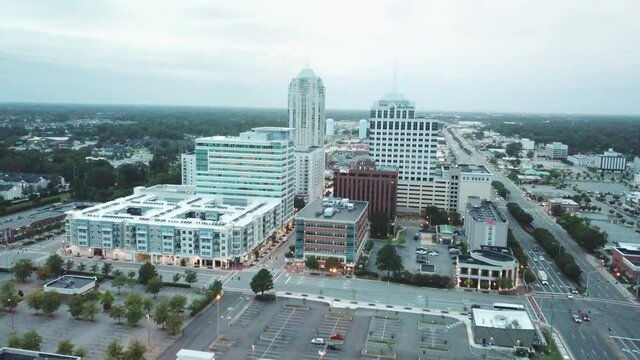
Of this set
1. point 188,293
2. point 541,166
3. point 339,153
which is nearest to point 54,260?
point 188,293

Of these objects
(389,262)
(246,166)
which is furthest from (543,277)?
(246,166)

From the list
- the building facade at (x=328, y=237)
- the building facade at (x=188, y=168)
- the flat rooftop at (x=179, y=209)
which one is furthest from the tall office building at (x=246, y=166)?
the building facade at (x=188, y=168)

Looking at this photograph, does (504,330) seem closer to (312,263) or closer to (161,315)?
(312,263)

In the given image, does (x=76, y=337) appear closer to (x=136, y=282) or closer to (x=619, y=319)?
(x=136, y=282)

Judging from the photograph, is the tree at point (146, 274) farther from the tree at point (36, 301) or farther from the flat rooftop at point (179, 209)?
the tree at point (36, 301)

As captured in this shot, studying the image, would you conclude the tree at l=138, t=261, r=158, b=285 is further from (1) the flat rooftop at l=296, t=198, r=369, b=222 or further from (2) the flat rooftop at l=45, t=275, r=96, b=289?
(1) the flat rooftop at l=296, t=198, r=369, b=222

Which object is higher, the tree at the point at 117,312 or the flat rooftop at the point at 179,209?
Answer: the flat rooftop at the point at 179,209
